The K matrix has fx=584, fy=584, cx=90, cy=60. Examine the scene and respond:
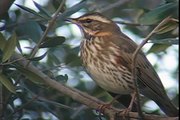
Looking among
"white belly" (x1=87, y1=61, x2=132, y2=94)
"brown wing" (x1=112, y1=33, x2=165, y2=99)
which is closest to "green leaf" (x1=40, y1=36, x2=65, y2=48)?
"white belly" (x1=87, y1=61, x2=132, y2=94)

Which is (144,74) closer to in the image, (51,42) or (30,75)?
(51,42)

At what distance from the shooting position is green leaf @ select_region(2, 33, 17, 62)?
12.0ft

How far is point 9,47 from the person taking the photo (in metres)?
3.72

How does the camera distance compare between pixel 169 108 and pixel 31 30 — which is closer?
pixel 31 30

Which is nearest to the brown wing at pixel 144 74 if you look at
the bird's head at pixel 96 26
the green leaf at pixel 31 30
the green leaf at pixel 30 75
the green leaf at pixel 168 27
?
the bird's head at pixel 96 26

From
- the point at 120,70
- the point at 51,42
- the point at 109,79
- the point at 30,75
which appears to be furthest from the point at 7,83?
the point at 120,70

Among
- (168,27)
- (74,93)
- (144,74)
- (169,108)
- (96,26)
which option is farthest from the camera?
(96,26)

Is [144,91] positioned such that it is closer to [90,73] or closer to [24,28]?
[90,73]

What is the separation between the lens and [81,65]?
5.31 metres

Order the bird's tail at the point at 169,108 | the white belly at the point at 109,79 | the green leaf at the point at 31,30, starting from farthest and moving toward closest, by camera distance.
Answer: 1. the white belly at the point at 109,79
2. the bird's tail at the point at 169,108
3. the green leaf at the point at 31,30

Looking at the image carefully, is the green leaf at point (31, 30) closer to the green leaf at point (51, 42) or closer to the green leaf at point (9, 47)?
the green leaf at point (51, 42)

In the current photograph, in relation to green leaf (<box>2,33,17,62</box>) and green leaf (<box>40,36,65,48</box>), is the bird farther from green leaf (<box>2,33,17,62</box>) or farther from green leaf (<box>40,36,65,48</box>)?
green leaf (<box>2,33,17,62</box>)

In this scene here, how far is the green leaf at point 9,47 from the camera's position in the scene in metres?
3.66

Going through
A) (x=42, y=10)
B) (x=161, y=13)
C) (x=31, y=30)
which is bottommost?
(x=31, y=30)
